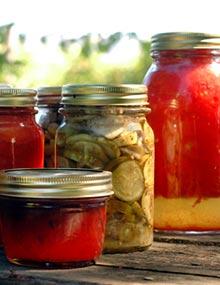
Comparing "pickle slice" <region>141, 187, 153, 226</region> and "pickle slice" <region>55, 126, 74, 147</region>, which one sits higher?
"pickle slice" <region>55, 126, 74, 147</region>

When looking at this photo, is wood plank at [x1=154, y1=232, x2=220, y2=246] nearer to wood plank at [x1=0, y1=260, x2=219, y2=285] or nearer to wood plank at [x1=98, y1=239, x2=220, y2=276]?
wood plank at [x1=98, y1=239, x2=220, y2=276]

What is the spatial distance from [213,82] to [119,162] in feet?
0.72

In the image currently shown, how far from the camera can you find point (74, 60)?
10.9 ft

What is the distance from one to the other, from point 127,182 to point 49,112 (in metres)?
0.23

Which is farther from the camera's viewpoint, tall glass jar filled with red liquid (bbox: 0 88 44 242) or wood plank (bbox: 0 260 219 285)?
tall glass jar filled with red liquid (bbox: 0 88 44 242)

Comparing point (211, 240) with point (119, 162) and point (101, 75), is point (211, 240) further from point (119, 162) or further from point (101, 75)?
point (101, 75)

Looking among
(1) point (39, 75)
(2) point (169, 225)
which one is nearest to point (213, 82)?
(2) point (169, 225)

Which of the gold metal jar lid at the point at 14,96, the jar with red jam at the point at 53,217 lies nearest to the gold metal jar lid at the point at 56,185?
the jar with red jam at the point at 53,217

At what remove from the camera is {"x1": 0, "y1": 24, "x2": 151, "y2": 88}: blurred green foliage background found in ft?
10.5

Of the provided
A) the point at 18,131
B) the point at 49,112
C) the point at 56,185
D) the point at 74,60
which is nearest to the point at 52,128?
the point at 49,112

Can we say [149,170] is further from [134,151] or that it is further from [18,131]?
[18,131]

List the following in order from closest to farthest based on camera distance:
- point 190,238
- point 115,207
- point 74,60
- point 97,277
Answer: point 97,277 < point 115,207 < point 190,238 < point 74,60

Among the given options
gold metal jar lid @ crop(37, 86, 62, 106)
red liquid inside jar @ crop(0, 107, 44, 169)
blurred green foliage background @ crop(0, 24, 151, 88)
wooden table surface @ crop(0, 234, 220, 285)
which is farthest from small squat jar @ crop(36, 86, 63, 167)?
blurred green foliage background @ crop(0, 24, 151, 88)

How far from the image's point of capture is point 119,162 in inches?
39.6
